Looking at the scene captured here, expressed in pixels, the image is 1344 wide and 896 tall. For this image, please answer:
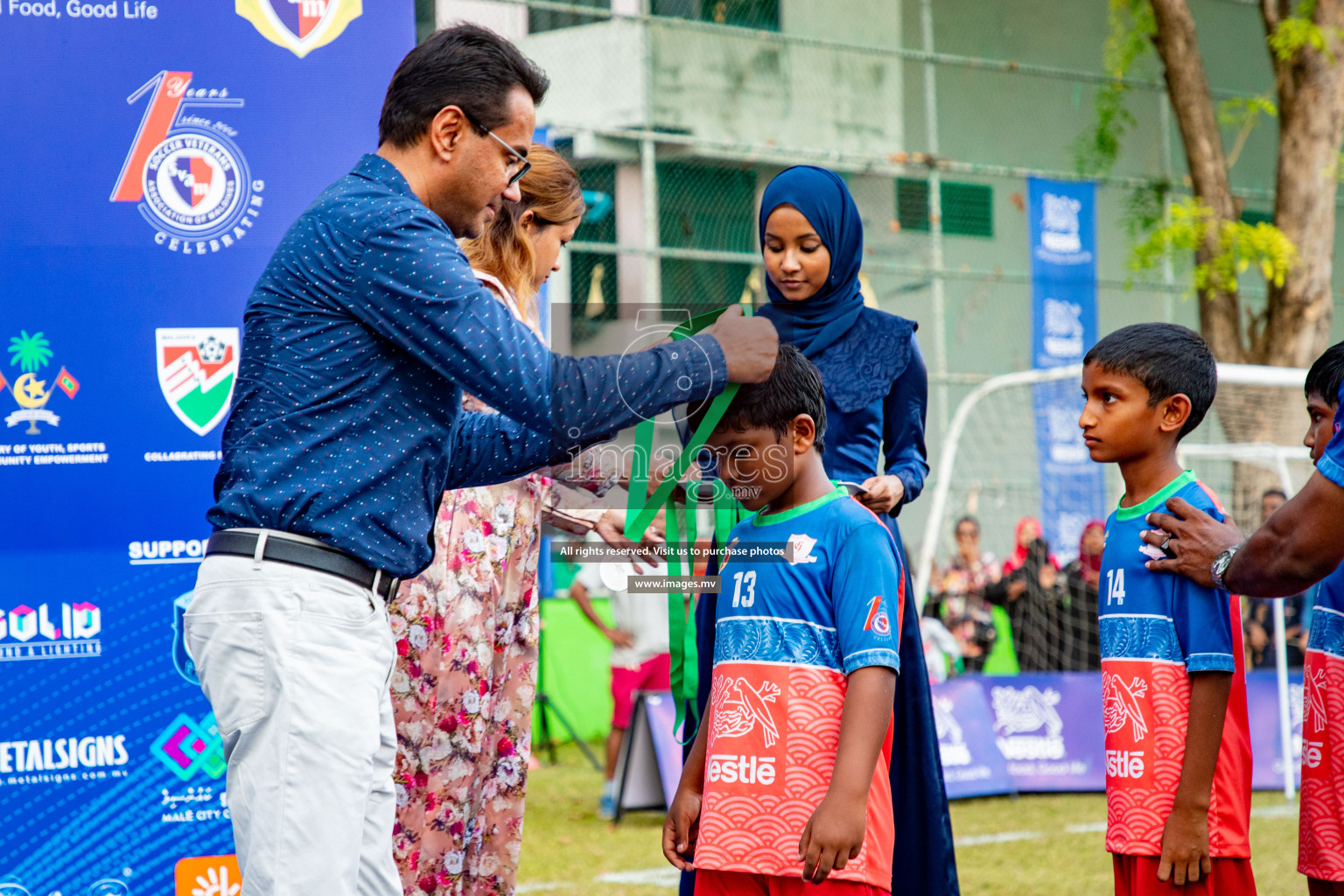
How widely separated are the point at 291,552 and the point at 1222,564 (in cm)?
176

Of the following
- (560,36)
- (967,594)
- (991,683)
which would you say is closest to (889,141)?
(560,36)

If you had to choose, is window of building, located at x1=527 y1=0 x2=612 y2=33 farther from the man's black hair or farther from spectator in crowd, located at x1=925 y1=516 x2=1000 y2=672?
the man's black hair

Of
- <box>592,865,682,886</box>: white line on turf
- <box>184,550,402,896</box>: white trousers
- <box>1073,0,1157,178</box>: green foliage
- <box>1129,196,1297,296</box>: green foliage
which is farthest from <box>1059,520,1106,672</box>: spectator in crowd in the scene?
<box>184,550,402,896</box>: white trousers

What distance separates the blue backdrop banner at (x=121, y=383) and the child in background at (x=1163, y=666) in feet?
7.88

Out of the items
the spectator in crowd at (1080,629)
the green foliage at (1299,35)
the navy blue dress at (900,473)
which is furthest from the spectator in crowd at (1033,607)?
the navy blue dress at (900,473)

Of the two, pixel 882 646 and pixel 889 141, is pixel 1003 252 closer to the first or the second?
pixel 889 141

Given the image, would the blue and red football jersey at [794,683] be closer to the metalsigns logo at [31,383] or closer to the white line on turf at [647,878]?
the metalsigns logo at [31,383]

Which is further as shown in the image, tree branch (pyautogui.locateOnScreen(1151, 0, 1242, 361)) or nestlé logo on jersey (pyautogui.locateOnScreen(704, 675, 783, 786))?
tree branch (pyautogui.locateOnScreen(1151, 0, 1242, 361))

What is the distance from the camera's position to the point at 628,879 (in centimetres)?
546

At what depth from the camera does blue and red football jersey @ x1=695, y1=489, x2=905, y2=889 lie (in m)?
2.48

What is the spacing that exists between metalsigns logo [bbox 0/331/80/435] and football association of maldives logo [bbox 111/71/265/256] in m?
0.46

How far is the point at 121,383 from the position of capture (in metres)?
3.89

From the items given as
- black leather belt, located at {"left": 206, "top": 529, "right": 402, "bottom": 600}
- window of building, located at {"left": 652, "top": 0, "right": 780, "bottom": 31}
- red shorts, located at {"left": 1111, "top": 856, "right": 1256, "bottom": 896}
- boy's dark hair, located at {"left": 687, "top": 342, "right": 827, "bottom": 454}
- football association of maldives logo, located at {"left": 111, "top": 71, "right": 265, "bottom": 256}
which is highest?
window of building, located at {"left": 652, "top": 0, "right": 780, "bottom": 31}

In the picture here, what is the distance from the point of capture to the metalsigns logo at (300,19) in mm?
3992
